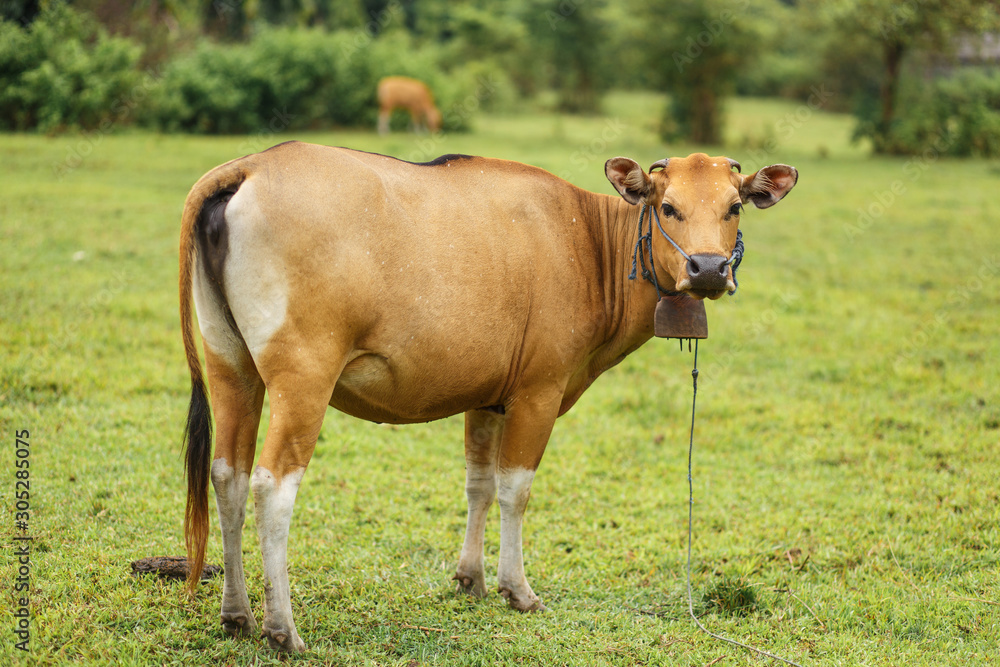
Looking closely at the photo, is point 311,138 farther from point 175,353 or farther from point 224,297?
point 224,297

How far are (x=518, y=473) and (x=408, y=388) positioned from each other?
0.84 m

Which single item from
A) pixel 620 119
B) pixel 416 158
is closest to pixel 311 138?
pixel 416 158

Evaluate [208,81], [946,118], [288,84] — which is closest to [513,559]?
[208,81]

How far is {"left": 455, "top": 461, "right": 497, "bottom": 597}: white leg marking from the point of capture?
190 inches

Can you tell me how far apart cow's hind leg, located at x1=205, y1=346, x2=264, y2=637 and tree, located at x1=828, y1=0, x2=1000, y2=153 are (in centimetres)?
1906

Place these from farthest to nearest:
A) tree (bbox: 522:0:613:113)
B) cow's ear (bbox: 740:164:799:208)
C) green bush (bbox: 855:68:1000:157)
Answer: tree (bbox: 522:0:613:113) → green bush (bbox: 855:68:1000:157) → cow's ear (bbox: 740:164:799:208)

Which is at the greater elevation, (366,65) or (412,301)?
(366,65)

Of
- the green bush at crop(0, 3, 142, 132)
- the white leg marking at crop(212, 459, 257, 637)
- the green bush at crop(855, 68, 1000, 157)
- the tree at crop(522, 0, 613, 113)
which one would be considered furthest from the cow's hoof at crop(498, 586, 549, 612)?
the tree at crop(522, 0, 613, 113)

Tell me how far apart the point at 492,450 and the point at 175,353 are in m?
4.35

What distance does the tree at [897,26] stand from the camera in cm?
1931

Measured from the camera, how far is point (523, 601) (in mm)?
4711

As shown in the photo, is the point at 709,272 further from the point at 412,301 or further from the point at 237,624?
the point at 237,624

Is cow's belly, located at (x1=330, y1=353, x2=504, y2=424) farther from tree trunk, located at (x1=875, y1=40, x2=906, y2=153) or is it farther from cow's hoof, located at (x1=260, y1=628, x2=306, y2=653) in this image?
tree trunk, located at (x1=875, y1=40, x2=906, y2=153)

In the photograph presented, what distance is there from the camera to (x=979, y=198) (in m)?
16.2
